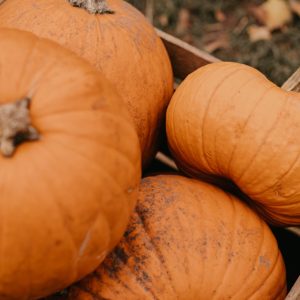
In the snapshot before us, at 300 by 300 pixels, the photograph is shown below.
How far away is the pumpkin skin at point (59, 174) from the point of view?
1104mm

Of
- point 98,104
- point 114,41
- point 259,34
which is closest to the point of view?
point 98,104

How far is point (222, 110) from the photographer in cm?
153

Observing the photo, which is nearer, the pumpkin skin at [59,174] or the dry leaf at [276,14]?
the pumpkin skin at [59,174]

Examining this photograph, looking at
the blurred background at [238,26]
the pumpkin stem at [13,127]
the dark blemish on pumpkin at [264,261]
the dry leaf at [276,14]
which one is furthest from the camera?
the dry leaf at [276,14]

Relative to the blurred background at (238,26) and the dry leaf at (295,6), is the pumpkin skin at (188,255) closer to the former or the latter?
the blurred background at (238,26)

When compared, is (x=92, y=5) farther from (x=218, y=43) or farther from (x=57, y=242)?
(x=218, y=43)

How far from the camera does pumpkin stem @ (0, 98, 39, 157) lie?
1.10 meters

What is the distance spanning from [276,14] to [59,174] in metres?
2.66

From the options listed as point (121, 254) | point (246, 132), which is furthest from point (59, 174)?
point (246, 132)

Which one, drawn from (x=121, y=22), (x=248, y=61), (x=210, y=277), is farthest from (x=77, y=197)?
A: (x=248, y=61)

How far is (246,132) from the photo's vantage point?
1.50 m

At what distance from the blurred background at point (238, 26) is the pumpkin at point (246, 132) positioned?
1.68m

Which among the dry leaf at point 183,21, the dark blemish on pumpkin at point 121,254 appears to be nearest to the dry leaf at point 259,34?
the dry leaf at point 183,21

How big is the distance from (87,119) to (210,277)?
1.89 ft
